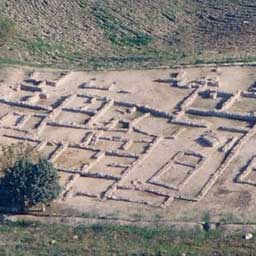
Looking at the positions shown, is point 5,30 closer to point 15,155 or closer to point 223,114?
point 223,114

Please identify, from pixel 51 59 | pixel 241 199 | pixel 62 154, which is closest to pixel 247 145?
pixel 241 199

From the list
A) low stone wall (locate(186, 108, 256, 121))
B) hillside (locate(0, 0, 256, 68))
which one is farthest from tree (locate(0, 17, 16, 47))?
low stone wall (locate(186, 108, 256, 121))

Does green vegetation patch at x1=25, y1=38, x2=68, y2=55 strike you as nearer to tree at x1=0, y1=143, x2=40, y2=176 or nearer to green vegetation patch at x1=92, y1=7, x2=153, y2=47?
green vegetation patch at x1=92, y1=7, x2=153, y2=47

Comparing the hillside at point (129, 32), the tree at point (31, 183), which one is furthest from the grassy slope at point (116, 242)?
the hillside at point (129, 32)

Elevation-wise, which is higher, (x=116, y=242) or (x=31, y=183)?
(x=31, y=183)

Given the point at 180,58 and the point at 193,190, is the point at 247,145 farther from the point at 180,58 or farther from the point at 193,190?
the point at 180,58

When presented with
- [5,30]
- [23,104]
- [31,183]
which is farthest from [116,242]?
[5,30]
